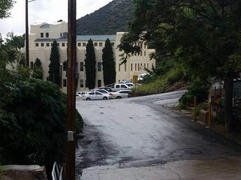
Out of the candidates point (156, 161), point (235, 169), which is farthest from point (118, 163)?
point (235, 169)

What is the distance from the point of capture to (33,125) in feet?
29.8

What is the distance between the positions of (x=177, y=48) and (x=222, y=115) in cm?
474

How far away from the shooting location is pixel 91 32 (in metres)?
157

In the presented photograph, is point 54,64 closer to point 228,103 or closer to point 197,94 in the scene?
point 197,94

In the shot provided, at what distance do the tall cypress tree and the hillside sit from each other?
71.4m

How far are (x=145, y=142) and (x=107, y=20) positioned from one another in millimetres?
153892

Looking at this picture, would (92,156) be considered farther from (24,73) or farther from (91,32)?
(91,32)

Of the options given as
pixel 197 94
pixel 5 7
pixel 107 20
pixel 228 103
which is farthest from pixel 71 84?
pixel 107 20

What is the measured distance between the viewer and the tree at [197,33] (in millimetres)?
14648

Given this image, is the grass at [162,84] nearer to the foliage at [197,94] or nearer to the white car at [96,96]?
the white car at [96,96]

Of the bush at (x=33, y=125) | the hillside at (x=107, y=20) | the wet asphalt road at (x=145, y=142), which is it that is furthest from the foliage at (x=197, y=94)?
the hillside at (x=107, y=20)

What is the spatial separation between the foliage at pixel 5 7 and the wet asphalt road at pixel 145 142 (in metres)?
6.46

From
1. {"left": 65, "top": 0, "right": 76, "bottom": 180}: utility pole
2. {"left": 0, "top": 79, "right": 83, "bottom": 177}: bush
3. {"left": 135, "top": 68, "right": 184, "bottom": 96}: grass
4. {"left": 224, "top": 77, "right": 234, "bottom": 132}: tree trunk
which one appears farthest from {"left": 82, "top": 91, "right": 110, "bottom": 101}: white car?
{"left": 65, "top": 0, "right": 76, "bottom": 180}: utility pole

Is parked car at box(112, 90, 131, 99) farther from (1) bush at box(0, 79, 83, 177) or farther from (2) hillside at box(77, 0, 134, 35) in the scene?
(2) hillside at box(77, 0, 134, 35)
